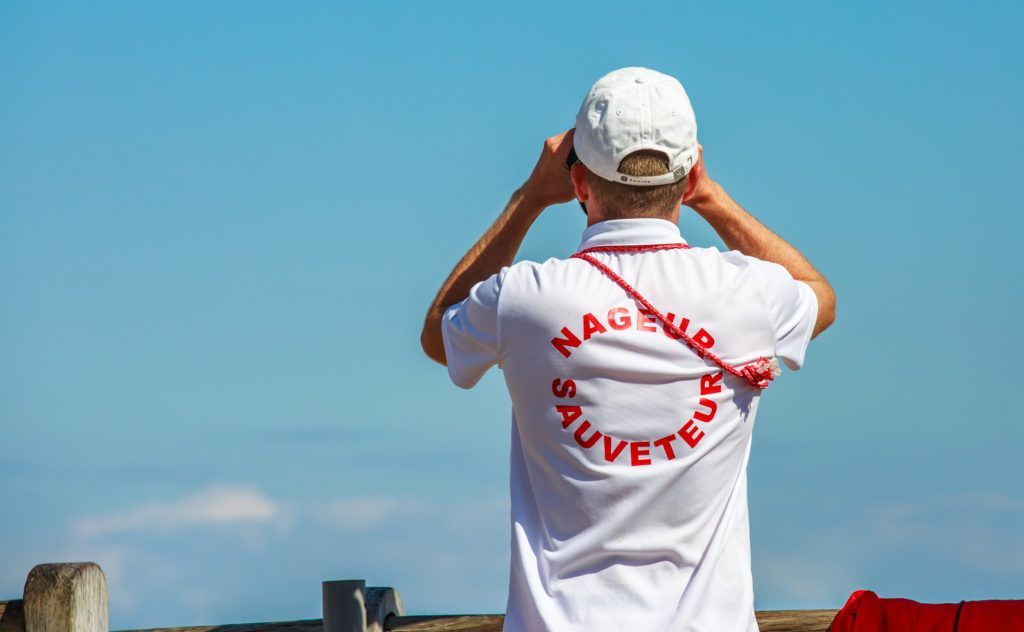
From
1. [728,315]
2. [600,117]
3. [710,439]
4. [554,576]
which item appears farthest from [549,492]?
[600,117]

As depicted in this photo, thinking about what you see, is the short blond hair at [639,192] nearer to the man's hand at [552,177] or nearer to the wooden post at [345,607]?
the man's hand at [552,177]

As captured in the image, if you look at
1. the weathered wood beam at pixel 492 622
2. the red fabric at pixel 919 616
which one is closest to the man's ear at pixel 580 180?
the red fabric at pixel 919 616

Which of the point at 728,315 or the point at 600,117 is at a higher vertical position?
the point at 600,117

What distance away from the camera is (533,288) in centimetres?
309

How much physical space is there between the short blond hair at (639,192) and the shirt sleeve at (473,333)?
317mm

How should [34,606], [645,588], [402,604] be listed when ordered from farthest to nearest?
[402,604], [34,606], [645,588]

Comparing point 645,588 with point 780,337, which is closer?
point 645,588

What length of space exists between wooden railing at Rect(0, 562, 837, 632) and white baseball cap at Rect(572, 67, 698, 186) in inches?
118

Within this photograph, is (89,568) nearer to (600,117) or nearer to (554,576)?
(554,576)

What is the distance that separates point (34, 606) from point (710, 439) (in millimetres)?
3515

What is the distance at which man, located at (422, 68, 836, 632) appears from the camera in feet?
9.95

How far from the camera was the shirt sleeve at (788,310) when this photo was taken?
3162 mm

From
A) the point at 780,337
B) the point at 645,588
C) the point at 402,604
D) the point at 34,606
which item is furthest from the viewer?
the point at 402,604

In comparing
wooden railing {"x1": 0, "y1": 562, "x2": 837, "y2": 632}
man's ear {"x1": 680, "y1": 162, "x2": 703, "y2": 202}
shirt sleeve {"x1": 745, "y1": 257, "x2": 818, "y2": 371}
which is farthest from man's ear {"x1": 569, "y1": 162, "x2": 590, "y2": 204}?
wooden railing {"x1": 0, "y1": 562, "x2": 837, "y2": 632}
